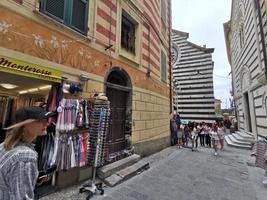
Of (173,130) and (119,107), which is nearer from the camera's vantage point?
(119,107)

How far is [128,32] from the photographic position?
685cm

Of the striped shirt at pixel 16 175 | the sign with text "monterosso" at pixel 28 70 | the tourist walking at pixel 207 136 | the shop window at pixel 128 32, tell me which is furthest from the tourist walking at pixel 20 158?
the tourist walking at pixel 207 136

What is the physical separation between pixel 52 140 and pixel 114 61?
3129 mm

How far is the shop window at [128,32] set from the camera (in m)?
6.48

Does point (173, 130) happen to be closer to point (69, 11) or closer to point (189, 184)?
point (189, 184)

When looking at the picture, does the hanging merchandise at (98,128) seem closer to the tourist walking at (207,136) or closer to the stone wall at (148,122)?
the stone wall at (148,122)

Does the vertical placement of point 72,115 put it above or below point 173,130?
above

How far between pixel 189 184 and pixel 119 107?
325 cm

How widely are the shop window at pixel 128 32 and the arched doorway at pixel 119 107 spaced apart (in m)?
1.37

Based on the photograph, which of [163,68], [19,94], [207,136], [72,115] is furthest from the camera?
[207,136]

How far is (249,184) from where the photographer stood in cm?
446

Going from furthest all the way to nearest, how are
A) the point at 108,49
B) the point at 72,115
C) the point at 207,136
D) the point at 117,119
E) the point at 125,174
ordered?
1. the point at 207,136
2. the point at 117,119
3. the point at 108,49
4. the point at 125,174
5. the point at 72,115

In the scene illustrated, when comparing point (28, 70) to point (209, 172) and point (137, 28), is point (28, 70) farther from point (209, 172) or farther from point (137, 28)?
point (209, 172)

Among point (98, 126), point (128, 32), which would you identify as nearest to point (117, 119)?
point (98, 126)
